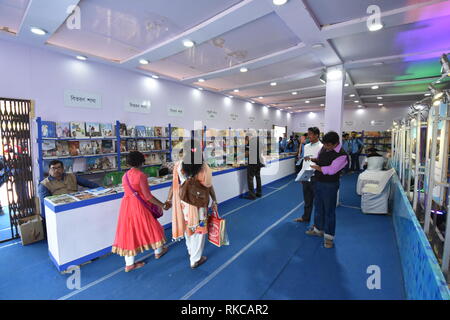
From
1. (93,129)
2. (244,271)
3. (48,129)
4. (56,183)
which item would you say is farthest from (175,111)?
(244,271)

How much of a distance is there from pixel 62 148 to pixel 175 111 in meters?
3.02

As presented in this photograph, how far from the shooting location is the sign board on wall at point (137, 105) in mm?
5182

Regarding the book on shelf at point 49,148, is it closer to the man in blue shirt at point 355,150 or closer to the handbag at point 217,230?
the handbag at point 217,230

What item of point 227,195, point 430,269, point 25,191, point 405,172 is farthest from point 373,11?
point 25,191

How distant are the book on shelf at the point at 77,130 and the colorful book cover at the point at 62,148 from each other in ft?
0.77

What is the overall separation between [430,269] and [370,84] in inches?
264

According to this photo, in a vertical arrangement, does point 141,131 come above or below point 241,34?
below

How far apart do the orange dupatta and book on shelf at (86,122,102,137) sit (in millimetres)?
3042

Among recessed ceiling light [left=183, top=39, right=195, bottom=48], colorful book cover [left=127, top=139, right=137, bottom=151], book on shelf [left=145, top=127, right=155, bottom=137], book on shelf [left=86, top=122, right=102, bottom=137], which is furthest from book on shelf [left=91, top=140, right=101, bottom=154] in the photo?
recessed ceiling light [left=183, top=39, right=195, bottom=48]

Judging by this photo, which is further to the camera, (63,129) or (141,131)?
(141,131)

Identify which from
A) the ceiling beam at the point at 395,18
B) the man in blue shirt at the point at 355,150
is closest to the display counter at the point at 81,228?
the ceiling beam at the point at 395,18

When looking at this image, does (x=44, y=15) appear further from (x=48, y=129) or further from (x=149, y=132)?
(x=149, y=132)

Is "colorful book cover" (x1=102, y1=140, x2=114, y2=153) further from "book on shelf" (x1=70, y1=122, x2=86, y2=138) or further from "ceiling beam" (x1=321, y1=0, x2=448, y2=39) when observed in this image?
"ceiling beam" (x1=321, y1=0, x2=448, y2=39)

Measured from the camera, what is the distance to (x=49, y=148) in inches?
153
